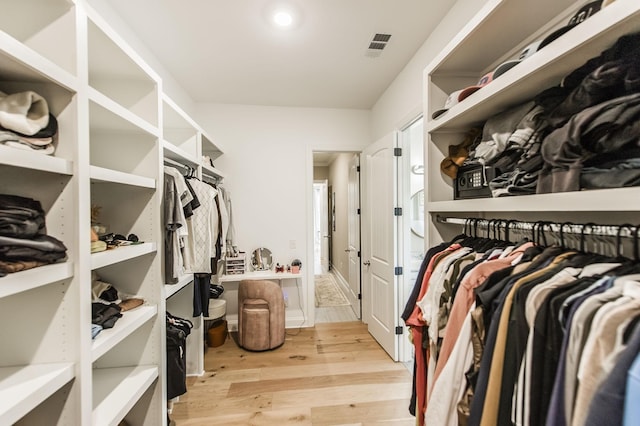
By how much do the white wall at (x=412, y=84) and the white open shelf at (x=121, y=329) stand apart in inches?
95.5

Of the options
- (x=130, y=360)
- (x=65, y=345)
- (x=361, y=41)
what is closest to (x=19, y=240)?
(x=65, y=345)

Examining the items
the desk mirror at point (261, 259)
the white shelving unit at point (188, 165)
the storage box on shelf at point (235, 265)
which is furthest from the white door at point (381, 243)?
the white shelving unit at point (188, 165)

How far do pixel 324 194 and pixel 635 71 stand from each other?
6207mm

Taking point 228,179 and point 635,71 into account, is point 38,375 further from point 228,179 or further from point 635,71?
point 228,179

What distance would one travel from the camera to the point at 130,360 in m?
1.52

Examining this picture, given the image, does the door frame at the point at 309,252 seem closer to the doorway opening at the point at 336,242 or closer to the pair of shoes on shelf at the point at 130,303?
the doorway opening at the point at 336,242

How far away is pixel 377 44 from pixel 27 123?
7.30 feet

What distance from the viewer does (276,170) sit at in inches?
134

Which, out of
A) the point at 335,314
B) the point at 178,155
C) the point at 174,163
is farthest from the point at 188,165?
the point at 335,314

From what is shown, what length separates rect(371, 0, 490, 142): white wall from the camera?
66.8 inches

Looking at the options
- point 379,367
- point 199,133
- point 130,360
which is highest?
point 199,133

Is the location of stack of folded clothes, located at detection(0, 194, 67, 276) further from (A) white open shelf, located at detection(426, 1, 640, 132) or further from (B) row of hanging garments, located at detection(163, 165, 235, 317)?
(A) white open shelf, located at detection(426, 1, 640, 132)

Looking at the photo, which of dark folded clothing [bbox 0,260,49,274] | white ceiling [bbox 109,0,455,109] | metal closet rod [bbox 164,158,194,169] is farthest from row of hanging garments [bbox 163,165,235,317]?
white ceiling [bbox 109,0,455,109]

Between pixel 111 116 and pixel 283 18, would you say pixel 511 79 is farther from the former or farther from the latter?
pixel 111 116
